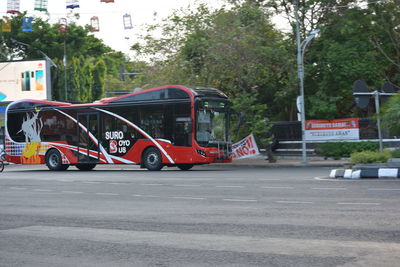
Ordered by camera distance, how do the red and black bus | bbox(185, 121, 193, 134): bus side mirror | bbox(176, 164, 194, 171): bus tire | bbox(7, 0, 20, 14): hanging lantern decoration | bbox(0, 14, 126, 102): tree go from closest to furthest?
bbox(185, 121, 193, 134): bus side mirror < the red and black bus < bbox(7, 0, 20, 14): hanging lantern decoration < bbox(176, 164, 194, 171): bus tire < bbox(0, 14, 126, 102): tree

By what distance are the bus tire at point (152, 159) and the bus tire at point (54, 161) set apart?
537 centimetres

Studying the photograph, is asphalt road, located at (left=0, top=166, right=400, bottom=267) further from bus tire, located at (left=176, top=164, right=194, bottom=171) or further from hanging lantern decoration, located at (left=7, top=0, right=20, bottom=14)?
hanging lantern decoration, located at (left=7, top=0, right=20, bottom=14)

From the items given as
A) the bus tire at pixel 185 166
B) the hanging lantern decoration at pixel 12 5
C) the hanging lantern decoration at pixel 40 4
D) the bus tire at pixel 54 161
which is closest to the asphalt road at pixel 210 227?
the bus tire at pixel 185 166

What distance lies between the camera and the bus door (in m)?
30.9

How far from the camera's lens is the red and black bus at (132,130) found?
1101 inches

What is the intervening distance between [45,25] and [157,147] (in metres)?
40.7

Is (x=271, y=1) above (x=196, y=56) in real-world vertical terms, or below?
above

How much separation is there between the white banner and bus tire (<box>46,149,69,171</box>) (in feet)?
29.0

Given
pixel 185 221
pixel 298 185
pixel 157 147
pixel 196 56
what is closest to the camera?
pixel 185 221

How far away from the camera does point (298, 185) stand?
56.9 feet

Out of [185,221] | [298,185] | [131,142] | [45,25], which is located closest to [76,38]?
[45,25]

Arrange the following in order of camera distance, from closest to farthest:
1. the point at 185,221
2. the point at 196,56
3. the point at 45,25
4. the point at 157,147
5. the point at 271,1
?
the point at 185,221 < the point at 157,147 < the point at 196,56 < the point at 271,1 < the point at 45,25

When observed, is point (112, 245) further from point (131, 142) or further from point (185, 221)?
point (131, 142)

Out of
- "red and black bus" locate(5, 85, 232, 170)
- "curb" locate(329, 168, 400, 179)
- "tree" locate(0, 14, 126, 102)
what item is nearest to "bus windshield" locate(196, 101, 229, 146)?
"red and black bus" locate(5, 85, 232, 170)
